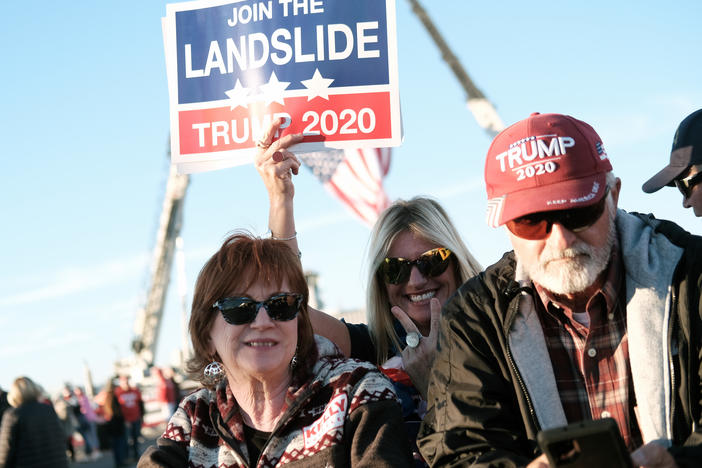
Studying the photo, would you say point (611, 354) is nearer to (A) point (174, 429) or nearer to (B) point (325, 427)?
(B) point (325, 427)

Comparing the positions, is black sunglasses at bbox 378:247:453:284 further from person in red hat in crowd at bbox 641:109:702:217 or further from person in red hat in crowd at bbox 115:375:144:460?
person in red hat in crowd at bbox 115:375:144:460

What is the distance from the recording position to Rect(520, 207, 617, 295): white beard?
2.78 meters

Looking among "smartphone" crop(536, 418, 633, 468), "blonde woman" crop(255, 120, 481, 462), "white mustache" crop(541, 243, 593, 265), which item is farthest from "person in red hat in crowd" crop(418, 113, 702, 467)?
"blonde woman" crop(255, 120, 481, 462)

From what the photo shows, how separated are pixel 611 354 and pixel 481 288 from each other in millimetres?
478

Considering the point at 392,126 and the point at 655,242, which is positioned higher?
the point at 392,126

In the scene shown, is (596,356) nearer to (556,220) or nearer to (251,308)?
(556,220)

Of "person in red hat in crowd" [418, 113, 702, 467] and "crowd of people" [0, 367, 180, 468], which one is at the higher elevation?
"person in red hat in crowd" [418, 113, 702, 467]

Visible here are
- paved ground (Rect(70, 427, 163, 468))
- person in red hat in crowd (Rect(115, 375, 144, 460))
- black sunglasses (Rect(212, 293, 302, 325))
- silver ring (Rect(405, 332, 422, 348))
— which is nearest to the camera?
black sunglasses (Rect(212, 293, 302, 325))

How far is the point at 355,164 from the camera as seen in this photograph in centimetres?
1534

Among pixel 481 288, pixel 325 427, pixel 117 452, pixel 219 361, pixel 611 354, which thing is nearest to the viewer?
pixel 611 354

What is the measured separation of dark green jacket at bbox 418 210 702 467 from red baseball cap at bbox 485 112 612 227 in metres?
0.26

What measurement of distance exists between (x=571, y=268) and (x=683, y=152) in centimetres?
167

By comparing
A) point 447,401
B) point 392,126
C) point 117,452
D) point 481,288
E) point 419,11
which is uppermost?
point 419,11

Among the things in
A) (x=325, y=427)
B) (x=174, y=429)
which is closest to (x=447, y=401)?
(x=325, y=427)
